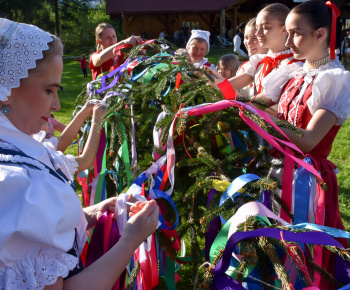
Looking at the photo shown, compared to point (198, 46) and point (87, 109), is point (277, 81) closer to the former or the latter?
point (87, 109)

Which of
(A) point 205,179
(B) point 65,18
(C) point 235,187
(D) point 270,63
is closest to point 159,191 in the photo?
(A) point 205,179

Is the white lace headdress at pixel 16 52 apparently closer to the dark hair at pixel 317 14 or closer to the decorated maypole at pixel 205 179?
the decorated maypole at pixel 205 179

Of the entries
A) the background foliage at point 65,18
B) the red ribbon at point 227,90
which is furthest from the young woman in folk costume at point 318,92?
the background foliage at point 65,18

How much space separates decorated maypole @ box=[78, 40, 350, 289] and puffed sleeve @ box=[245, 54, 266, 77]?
0.73 metres

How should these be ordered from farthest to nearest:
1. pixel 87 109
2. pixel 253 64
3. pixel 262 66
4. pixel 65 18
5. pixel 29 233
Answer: pixel 65 18, pixel 253 64, pixel 262 66, pixel 87 109, pixel 29 233

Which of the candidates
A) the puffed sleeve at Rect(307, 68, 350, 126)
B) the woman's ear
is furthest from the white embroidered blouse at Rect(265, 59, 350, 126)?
the woman's ear

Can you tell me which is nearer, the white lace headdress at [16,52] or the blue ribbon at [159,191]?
the white lace headdress at [16,52]

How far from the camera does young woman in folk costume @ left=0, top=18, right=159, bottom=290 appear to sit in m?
1.07

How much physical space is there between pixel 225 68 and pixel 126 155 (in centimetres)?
298

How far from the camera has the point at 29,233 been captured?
105 cm

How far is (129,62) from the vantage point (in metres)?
3.31

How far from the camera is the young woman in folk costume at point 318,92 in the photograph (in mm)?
2076

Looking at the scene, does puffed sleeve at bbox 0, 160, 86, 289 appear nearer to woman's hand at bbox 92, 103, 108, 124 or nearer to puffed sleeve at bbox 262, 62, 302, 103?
woman's hand at bbox 92, 103, 108, 124

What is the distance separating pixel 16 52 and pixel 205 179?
93 centimetres
